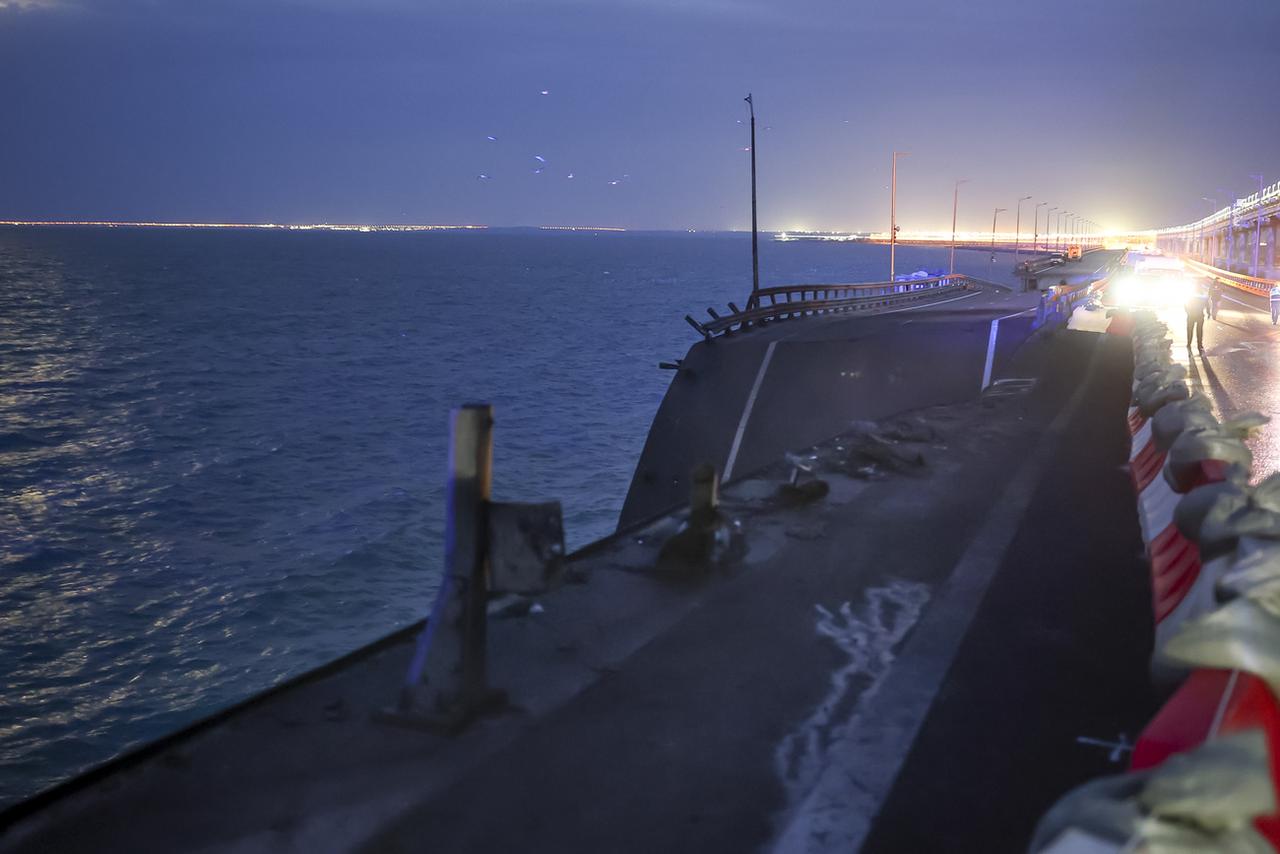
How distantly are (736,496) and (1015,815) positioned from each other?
21.5 feet

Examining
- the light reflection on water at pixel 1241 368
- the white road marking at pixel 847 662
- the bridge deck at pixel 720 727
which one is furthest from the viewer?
the light reflection on water at pixel 1241 368

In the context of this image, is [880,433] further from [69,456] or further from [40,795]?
[69,456]

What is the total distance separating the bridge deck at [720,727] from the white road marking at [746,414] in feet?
46.1

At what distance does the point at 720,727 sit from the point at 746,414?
19.1 meters

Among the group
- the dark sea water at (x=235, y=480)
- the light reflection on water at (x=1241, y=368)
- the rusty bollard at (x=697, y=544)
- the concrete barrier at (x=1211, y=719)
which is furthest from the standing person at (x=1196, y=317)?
the concrete barrier at (x=1211, y=719)

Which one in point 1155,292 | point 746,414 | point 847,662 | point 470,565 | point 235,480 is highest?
point 470,565

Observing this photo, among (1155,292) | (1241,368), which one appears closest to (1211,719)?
(1241,368)

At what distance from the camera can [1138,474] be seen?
1173 cm

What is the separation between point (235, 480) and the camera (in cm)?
4038

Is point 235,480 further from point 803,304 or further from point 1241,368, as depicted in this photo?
point 1241,368

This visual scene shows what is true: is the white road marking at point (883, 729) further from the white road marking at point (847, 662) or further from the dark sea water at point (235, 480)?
the dark sea water at point (235, 480)

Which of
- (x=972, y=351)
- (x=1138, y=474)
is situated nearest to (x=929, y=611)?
(x=1138, y=474)

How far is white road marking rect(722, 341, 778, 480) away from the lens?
2389 cm

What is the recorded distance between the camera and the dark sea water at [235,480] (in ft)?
74.4
